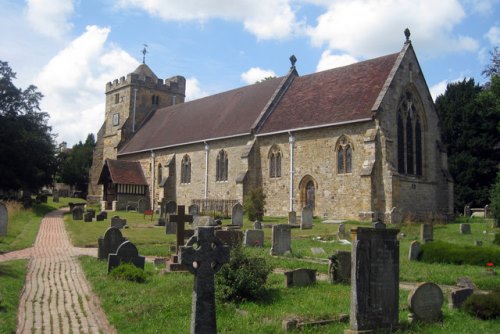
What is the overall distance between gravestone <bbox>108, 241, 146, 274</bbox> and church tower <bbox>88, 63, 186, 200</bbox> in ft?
125

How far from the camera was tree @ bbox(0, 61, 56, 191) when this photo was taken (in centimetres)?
3878

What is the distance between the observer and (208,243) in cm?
710

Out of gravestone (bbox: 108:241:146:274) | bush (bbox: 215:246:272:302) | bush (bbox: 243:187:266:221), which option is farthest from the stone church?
bush (bbox: 215:246:272:302)

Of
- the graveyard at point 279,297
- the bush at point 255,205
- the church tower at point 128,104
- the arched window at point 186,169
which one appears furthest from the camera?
the church tower at point 128,104

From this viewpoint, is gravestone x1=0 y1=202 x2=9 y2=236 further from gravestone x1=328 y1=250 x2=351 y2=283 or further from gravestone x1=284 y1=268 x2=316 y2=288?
gravestone x1=328 y1=250 x2=351 y2=283

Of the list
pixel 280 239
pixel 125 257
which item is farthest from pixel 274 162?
pixel 125 257

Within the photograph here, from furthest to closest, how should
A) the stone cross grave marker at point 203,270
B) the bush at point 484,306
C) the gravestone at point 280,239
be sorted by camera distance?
the gravestone at point 280,239 < the bush at point 484,306 < the stone cross grave marker at point 203,270

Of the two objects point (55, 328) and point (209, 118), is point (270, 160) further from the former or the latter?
point (55, 328)

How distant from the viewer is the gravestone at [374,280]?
25.8 ft

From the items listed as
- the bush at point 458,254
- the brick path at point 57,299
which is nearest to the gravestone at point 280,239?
the bush at point 458,254

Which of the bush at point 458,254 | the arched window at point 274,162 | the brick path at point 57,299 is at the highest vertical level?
the arched window at point 274,162

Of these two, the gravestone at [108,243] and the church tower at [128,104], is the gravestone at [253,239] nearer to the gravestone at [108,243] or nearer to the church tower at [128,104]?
the gravestone at [108,243]

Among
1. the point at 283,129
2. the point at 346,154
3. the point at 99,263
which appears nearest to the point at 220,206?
the point at 283,129

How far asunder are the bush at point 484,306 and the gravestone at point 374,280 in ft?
6.14
